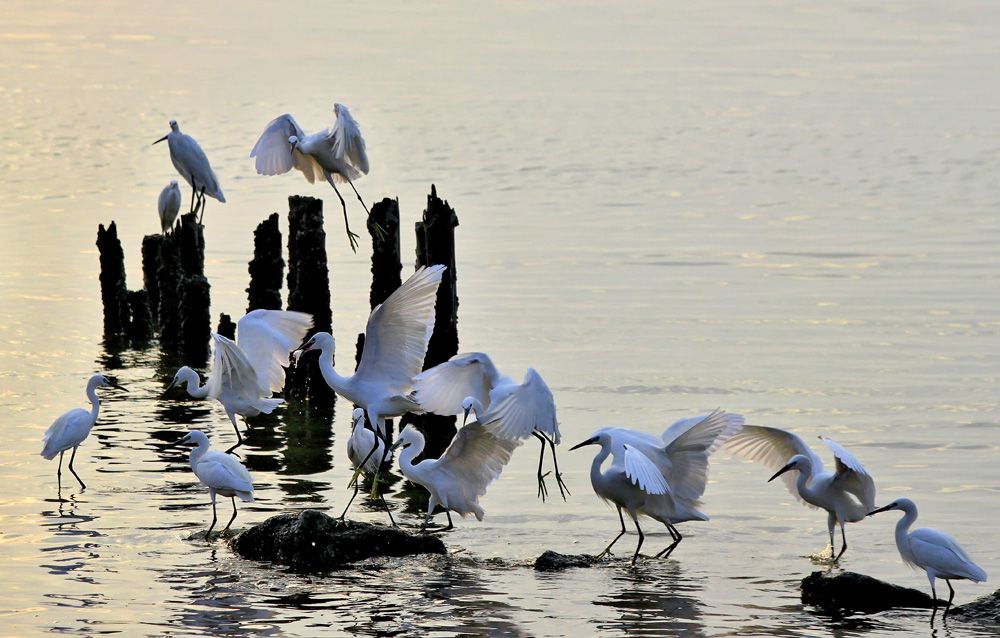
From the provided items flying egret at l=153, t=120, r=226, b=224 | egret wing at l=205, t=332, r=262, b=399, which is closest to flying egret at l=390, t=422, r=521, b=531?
egret wing at l=205, t=332, r=262, b=399

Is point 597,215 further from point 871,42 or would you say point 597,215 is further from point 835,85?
point 871,42

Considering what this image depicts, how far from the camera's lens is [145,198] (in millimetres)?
31641

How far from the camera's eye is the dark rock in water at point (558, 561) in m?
11.3

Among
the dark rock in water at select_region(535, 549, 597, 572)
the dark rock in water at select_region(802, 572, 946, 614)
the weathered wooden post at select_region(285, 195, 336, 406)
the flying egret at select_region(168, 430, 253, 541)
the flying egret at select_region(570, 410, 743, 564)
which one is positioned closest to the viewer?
the dark rock in water at select_region(802, 572, 946, 614)

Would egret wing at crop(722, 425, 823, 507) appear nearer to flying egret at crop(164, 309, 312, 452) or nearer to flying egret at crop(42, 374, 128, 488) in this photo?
flying egret at crop(164, 309, 312, 452)

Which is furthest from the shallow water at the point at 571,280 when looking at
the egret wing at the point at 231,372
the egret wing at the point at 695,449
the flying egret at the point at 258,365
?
the egret wing at the point at 231,372

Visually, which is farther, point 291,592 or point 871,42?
point 871,42

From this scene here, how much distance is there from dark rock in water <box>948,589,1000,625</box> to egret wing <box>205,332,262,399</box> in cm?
637

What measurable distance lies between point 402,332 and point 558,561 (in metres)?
2.23

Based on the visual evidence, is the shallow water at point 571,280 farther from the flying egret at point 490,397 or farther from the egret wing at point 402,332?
the egret wing at point 402,332

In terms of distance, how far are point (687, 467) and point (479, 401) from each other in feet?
5.85

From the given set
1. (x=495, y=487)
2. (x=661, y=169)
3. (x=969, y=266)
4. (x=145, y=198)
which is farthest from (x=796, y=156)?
(x=495, y=487)

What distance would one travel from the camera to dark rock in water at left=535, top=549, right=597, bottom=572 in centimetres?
1130

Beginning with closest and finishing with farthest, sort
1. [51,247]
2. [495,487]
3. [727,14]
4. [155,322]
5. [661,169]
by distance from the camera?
[495,487], [155,322], [51,247], [661,169], [727,14]
